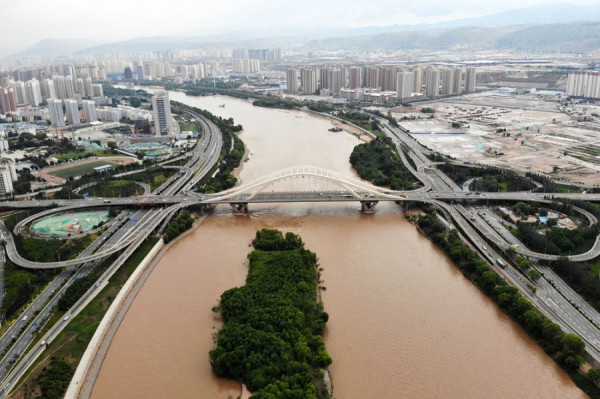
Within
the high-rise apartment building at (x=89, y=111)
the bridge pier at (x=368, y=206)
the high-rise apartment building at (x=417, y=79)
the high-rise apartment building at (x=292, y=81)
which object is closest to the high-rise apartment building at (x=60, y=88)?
the high-rise apartment building at (x=89, y=111)

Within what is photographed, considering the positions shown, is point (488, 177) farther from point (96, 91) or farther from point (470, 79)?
point (96, 91)

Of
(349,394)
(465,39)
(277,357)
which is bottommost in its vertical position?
(349,394)

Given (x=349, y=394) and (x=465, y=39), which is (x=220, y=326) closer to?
(x=349, y=394)

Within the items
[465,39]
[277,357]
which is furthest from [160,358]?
[465,39]

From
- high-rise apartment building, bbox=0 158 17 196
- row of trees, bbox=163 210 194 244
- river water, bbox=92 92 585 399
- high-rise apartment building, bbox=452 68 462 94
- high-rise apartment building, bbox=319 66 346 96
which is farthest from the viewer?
high-rise apartment building, bbox=319 66 346 96

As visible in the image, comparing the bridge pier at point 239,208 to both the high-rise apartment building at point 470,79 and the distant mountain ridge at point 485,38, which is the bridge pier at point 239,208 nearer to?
the high-rise apartment building at point 470,79

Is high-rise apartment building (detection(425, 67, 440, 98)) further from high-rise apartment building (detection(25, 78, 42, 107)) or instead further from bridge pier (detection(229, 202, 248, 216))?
high-rise apartment building (detection(25, 78, 42, 107))

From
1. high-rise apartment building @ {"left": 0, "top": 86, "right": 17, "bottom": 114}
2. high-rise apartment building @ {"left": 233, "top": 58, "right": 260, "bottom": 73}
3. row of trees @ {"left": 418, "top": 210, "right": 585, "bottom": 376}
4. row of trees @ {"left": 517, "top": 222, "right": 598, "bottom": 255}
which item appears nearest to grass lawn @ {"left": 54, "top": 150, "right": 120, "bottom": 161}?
high-rise apartment building @ {"left": 0, "top": 86, "right": 17, "bottom": 114}
